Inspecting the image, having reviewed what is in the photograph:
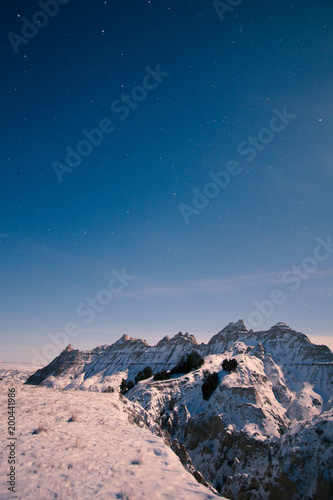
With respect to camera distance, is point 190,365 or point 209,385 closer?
point 209,385

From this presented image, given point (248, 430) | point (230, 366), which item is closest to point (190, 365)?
point (230, 366)

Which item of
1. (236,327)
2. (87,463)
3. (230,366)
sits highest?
(236,327)

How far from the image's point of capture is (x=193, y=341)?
19812 cm

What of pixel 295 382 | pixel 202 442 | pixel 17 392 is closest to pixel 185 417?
pixel 202 442

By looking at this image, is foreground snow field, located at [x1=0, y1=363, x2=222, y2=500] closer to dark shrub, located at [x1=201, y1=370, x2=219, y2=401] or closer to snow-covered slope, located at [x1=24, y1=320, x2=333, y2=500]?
snow-covered slope, located at [x1=24, y1=320, x2=333, y2=500]

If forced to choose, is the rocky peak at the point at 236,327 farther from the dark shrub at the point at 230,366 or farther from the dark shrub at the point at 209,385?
the dark shrub at the point at 209,385

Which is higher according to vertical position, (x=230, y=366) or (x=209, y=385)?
(x=230, y=366)

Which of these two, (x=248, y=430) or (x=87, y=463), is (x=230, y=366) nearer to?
(x=248, y=430)

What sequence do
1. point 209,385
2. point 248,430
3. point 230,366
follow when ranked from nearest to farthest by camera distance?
point 248,430, point 209,385, point 230,366

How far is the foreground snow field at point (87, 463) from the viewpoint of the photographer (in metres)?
7.02

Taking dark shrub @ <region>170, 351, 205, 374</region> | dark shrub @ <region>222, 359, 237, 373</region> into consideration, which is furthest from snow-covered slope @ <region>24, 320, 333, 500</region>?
dark shrub @ <region>170, 351, 205, 374</region>

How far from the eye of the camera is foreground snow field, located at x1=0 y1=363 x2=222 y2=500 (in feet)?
23.0

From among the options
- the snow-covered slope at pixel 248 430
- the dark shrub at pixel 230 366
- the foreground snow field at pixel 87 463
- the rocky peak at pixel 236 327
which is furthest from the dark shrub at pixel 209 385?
the rocky peak at pixel 236 327

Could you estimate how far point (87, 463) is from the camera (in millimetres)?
8688
